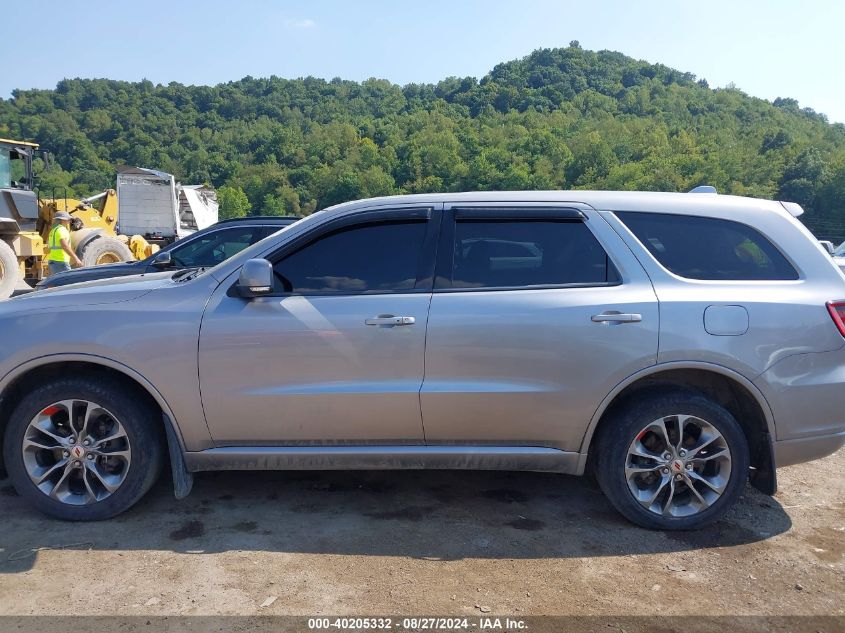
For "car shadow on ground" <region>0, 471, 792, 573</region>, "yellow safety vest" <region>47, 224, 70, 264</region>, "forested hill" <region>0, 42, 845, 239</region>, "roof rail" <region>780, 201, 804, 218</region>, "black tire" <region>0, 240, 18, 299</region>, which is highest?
"forested hill" <region>0, 42, 845, 239</region>

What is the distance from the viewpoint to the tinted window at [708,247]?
148 inches

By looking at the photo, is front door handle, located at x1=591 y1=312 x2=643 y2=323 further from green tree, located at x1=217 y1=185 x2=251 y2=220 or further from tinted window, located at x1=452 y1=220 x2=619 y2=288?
green tree, located at x1=217 y1=185 x2=251 y2=220

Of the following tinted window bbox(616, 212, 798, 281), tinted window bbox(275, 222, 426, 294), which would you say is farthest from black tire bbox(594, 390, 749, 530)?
tinted window bbox(275, 222, 426, 294)

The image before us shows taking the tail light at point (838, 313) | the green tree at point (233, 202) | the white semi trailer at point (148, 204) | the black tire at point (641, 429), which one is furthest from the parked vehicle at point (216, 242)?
the green tree at point (233, 202)

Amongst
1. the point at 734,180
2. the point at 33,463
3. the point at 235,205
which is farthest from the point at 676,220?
the point at 734,180

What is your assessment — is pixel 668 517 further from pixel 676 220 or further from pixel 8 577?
pixel 8 577

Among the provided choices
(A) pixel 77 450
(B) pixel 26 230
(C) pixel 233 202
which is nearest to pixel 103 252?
(B) pixel 26 230

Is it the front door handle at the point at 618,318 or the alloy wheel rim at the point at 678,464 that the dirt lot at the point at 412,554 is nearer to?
the alloy wheel rim at the point at 678,464

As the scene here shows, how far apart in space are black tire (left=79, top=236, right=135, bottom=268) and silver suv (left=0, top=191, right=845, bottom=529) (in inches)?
507

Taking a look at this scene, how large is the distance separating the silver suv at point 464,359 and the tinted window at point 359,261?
1 centimetres

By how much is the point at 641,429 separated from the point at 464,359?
3.37 ft

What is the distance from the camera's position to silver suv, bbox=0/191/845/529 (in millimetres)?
3594

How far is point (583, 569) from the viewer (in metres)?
3.34

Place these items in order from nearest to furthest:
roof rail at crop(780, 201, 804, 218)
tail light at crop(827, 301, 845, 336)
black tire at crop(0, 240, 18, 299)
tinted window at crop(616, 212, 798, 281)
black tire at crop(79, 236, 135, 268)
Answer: tail light at crop(827, 301, 845, 336) → tinted window at crop(616, 212, 798, 281) → roof rail at crop(780, 201, 804, 218) → black tire at crop(0, 240, 18, 299) → black tire at crop(79, 236, 135, 268)
